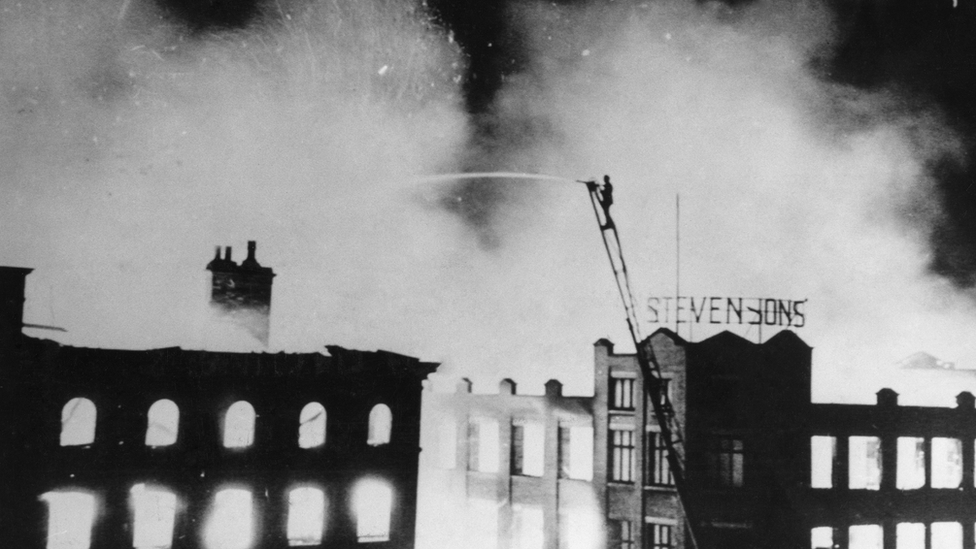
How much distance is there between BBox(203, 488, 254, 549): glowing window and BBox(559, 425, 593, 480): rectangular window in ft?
49.3

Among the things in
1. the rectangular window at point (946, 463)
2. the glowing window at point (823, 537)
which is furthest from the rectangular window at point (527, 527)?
the rectangular window at point (946, 463)

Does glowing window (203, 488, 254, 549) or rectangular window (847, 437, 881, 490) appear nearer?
glowing window (203, 488, 254, 549)

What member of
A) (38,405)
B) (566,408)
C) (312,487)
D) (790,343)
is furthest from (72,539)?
(790,343)

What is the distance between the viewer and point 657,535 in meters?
33.2

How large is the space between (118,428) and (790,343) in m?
24.6

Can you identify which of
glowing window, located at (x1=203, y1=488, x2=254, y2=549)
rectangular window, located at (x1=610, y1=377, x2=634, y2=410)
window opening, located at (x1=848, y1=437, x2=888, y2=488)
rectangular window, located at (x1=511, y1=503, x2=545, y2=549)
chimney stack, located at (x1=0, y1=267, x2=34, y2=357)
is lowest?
rectangular window, located at (x1=511, y1=503, x2=545, y2=549)

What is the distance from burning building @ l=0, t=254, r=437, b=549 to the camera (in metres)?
23.3

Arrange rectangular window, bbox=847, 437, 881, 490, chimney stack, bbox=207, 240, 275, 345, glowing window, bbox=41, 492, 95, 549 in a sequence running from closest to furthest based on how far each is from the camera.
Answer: glowing window, bbox=41, 492, 95, 549, chimney stack, bbox=207, 240, 275, 345, rectangular window, bbox=847, 437, 881, 490

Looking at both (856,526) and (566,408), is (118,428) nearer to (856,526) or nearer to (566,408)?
(566,408)

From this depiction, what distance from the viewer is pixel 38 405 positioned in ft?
76.9

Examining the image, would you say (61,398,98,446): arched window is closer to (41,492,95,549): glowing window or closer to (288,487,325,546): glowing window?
(41,492,95,549): glowing window

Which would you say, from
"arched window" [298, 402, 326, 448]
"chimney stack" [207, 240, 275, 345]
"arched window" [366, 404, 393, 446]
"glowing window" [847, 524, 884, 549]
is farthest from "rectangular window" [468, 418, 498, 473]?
"glowing window" [847, 524, 884, 549]

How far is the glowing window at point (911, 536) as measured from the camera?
37.1 meters

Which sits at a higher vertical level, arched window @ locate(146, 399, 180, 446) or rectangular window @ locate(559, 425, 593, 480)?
arched window @ locate(146, 399, 180, 446)
